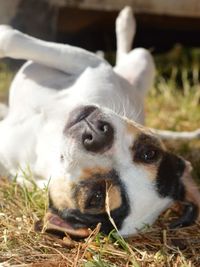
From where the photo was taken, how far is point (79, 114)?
11.1 ft

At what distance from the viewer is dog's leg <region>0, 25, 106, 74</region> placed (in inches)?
163

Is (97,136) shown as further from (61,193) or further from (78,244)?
(78,244)

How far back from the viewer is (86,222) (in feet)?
11.1

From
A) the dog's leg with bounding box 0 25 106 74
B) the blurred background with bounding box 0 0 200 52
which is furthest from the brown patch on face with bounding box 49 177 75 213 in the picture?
the blurred background with bounding box 0 0 200 52

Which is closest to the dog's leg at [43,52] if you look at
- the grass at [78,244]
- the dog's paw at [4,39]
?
the dog's paw at [4,39]

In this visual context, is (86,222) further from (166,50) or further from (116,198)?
(166,50)

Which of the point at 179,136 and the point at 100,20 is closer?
the point at 179,136

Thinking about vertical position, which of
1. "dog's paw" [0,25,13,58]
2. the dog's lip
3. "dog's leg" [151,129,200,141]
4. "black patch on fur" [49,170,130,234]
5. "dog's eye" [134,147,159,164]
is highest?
"dog's paw" [0,25,13,58]

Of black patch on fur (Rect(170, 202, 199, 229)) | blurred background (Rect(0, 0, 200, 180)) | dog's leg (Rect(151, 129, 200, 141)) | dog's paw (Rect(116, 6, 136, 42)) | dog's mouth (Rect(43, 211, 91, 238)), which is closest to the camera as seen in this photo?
dog's mouth (Rect(43, 211, 91, 238))

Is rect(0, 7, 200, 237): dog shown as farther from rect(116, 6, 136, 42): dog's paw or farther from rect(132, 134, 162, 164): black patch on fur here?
rect(116, 6, 136, 42): dog's paw

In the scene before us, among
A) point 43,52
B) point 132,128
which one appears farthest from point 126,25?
point 132,128

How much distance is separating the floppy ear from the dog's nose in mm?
399

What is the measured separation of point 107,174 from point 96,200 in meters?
0.15

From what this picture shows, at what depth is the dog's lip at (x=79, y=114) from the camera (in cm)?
336
